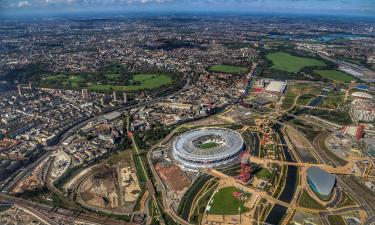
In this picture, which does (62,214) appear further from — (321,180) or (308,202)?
(321,180)

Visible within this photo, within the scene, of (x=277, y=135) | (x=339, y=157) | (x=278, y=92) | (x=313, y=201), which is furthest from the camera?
(x=278, y=92)

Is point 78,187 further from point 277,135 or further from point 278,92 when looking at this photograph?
point 278,92

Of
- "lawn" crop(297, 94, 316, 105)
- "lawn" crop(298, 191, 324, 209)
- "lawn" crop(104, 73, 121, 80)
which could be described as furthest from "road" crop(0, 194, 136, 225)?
"lawn" crop(104, 73, 121, 80)

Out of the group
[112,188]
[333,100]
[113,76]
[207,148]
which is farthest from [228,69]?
[112,188]

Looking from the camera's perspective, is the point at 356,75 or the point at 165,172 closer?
the point at 165,172

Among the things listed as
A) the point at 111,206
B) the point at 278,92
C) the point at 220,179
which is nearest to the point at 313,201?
the point at 220,179

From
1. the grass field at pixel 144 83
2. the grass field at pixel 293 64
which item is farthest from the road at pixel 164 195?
the grass field at pixel 293 64
